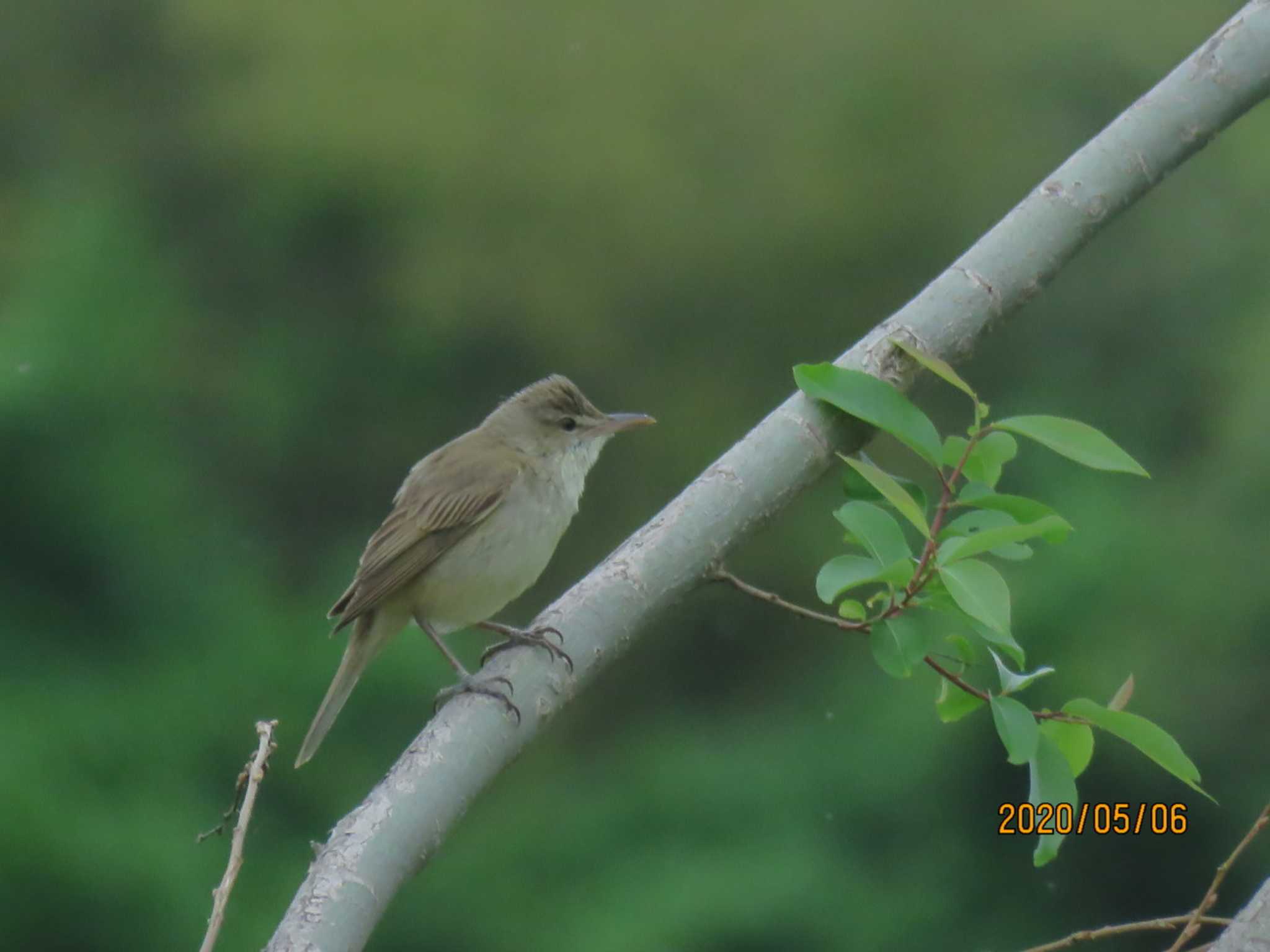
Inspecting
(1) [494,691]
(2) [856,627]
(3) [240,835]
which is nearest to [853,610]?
(2) [856,627]

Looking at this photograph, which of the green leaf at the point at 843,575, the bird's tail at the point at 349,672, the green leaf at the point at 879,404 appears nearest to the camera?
the green leaf at the point at 843,575

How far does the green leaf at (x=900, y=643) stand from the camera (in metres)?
1.56

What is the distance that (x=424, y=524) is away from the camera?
2861mm

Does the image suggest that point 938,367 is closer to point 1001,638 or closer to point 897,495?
point 897,495

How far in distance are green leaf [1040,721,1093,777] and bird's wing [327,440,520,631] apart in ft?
4.81

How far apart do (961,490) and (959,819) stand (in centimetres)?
388

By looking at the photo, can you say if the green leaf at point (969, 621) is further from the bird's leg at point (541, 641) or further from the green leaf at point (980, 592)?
the bird's leg at point (541, 641)

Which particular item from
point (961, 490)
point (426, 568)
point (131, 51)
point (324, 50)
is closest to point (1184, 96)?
point (961, 490)

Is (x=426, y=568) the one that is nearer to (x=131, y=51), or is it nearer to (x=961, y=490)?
(x=961, y=490)

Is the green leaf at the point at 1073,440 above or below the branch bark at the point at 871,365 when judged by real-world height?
below

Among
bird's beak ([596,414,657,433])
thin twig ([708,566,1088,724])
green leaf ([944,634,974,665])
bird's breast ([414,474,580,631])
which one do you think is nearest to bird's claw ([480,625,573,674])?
thin twig ([708,566,1088,724])

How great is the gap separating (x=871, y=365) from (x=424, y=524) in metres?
1.27

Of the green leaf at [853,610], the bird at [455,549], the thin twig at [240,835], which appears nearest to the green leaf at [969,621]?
the green leaf at [853,610]

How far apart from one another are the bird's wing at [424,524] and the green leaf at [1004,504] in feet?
→ 4.45
